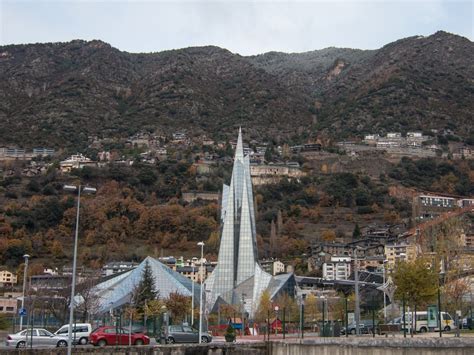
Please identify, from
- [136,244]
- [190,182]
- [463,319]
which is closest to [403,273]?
[463,319]

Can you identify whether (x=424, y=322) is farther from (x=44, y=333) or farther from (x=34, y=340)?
(x=34, y=340)

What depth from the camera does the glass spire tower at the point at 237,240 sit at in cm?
10312

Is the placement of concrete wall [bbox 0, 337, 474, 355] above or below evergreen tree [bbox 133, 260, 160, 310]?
below

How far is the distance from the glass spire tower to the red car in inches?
2469

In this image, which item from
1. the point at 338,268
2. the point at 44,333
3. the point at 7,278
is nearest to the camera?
the point at 44,333

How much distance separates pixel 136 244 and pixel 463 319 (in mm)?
108699

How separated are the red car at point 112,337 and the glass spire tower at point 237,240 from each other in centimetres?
6272

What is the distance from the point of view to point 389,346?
2492cm

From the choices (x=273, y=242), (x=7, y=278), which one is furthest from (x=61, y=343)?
(x=273, y=242)

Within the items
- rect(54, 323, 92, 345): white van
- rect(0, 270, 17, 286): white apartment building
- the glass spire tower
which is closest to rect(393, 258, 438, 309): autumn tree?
rect(54, 323, 92, 345): white van

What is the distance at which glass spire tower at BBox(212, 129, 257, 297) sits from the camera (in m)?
103

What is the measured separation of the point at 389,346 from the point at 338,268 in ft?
354

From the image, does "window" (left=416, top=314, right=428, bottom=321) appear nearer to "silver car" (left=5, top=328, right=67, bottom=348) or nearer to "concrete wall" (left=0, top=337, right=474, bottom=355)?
"concrete wall" (left=0, top=337, right=474, bottom=355)

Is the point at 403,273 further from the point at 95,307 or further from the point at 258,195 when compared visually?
the point at 258,195
